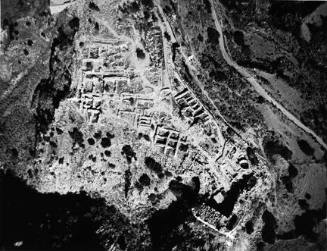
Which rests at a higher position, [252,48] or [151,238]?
[252,48]

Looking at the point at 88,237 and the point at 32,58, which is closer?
the point at 88,237

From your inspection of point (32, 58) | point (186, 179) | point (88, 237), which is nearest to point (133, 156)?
point (186, 179)

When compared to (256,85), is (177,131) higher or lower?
lower

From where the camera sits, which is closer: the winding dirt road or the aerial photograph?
the aerial photograph

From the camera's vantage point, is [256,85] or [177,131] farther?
[256,85]

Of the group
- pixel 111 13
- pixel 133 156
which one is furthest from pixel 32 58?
pixel 133 156

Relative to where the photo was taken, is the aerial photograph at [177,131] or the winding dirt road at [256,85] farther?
the winding dirt road at [256,85]

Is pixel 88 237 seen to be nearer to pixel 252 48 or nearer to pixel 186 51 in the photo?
pixel 186 51

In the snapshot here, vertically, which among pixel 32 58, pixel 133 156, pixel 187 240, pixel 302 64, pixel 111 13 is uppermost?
pixel 111 13
